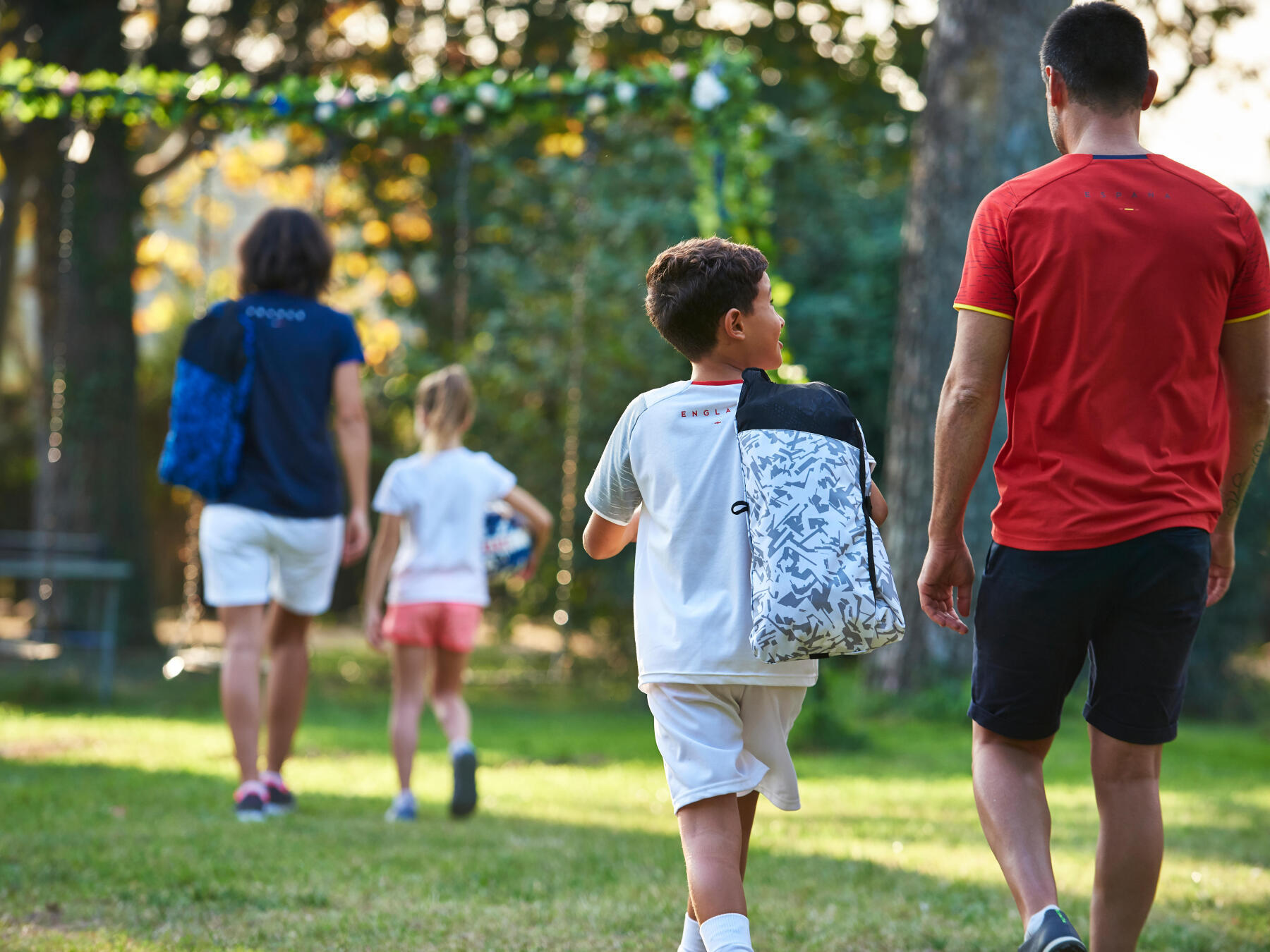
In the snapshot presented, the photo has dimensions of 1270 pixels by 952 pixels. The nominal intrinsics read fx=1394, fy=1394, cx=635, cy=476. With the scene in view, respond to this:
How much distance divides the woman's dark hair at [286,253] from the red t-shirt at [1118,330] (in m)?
3.21

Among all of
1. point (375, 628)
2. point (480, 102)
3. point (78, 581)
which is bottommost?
point (78, 581)

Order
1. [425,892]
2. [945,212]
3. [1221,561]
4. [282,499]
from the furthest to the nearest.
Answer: [945,212] < [282,499] < [425,892] < [1221,561]

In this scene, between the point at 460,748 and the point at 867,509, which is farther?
the point at 460,748

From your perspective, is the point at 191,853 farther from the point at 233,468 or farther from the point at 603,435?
the point at 603,435

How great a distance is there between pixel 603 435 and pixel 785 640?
8.51 m

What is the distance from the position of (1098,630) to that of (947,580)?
0.32 m

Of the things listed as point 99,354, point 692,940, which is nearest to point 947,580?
point 692,940

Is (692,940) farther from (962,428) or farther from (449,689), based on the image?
(449,689)

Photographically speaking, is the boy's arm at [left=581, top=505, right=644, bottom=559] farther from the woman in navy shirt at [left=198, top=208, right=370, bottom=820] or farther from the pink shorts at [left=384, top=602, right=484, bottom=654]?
the pink shorts at [left=384, top=602, right=484, bottom=654]

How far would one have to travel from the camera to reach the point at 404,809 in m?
5.50

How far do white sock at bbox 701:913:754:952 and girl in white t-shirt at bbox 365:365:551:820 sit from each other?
2839 mm

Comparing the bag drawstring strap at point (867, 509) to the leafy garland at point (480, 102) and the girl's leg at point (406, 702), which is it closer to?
the girl's leg at point (406, 702)

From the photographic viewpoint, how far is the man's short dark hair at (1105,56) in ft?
9.61

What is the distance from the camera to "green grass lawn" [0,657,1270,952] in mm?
3670
